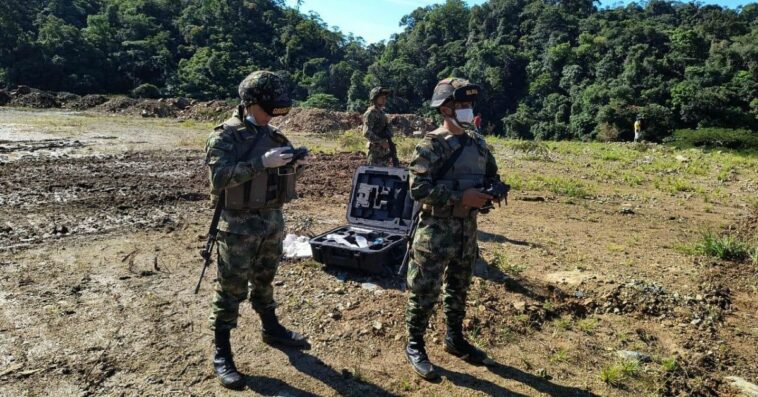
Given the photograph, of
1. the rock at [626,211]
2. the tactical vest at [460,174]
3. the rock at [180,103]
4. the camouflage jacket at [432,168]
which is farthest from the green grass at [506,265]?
the rock at [180,103]

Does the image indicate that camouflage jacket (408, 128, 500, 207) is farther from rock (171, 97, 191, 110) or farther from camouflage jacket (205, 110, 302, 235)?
rock (171, 97, 191, 110)

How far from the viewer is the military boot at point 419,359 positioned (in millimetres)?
3371

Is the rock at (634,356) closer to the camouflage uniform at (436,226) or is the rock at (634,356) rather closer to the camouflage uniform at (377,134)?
the camouflage uniform at (436,226)

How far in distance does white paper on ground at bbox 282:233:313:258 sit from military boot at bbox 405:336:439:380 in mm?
2249

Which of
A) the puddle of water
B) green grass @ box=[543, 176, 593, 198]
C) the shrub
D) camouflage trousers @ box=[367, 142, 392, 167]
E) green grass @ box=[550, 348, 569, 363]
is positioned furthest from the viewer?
the puddle of water

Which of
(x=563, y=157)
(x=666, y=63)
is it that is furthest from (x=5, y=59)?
(x=666, y=63)

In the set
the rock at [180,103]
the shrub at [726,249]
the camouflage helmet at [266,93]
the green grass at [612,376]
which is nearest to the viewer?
the camouflage helmet at [266,93]

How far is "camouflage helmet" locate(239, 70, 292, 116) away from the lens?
3.10m

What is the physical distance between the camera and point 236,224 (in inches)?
124

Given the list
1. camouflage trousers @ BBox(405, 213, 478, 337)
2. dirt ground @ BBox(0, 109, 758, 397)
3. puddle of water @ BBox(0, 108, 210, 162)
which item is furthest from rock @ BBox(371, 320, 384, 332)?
puddle of water @ BBox(0, 108, 210, 162)

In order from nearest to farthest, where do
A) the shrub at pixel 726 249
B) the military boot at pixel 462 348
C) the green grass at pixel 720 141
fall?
the military boot at pixel 462 348, the shrub at pixel 726 249, the green grass at pixel 720 141

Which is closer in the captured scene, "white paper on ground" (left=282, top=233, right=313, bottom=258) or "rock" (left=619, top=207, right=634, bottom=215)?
"white paper on ground" (left=282, top=233, right=313, bottom=258)

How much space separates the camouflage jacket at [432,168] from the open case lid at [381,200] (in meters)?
2.07

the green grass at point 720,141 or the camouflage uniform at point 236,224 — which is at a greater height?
the green grass at point 720,141
